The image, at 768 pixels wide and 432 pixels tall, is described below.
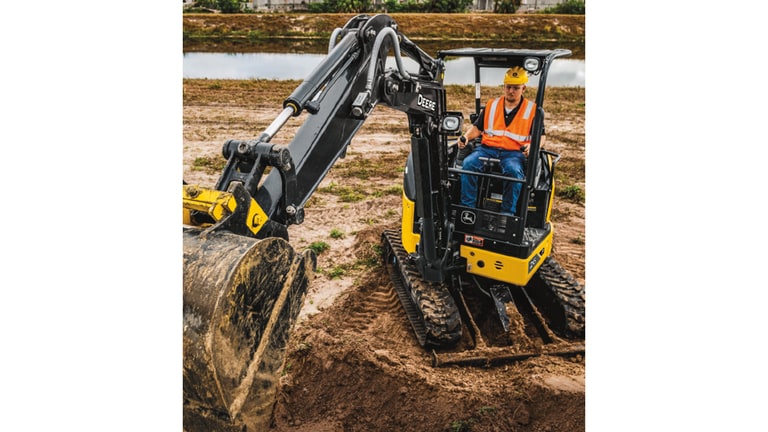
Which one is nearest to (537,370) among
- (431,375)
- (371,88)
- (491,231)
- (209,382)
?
(431,375)

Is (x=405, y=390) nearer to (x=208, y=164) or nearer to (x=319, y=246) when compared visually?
(x=319, y=246)

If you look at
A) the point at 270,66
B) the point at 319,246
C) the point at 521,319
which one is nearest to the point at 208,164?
the point at 319,246

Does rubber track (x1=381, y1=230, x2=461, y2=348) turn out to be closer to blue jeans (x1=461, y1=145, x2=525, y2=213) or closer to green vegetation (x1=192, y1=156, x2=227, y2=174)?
blue jeans (x1=461, y1=145, x2=525, y2=213)

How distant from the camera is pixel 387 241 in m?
5.92

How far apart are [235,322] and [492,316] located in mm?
3267

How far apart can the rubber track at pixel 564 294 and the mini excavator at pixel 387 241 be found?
15mm

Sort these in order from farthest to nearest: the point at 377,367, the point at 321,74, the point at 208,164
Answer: the point at 208,164, the point at 377,367, the point at 321,74

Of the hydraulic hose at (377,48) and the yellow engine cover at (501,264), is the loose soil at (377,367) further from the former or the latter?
the hydraulic hose at (377,48)

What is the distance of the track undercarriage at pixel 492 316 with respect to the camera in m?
4.32

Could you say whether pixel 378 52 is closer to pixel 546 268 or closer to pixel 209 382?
pixel 209 382

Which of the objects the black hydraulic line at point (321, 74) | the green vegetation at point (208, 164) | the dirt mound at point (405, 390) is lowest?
the dirt mound at point (405, 390)

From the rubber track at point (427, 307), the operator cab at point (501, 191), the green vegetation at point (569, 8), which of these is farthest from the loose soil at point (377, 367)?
the green vegetation at point (569, 8)

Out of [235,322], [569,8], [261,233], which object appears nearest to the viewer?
[235,322]

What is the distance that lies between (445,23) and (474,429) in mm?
2901
